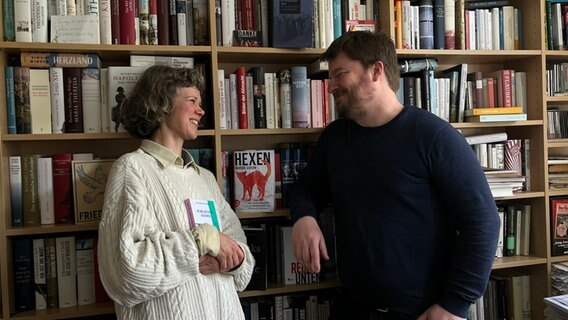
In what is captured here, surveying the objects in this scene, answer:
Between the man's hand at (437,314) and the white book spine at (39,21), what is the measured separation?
1.66 metres

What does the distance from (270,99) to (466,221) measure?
3.10 feet

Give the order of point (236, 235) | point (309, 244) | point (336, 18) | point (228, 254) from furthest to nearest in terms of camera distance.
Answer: point (336, 18) < point (236, 235) < point (309, 244) < point (228, 254)

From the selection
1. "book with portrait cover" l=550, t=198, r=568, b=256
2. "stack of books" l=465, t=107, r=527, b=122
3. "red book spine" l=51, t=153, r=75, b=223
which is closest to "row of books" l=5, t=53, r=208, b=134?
"red book spine" l=51, t=153, r=75, b=223

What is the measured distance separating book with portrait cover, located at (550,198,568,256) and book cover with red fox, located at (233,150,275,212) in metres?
1.35

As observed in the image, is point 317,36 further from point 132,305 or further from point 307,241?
point 132,305

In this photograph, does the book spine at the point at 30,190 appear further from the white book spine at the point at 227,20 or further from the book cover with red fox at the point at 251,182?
the white book spine at the point at 227,20

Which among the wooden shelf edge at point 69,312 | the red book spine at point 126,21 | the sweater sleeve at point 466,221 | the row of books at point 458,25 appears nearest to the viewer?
the sweater sleeve at point 466,221

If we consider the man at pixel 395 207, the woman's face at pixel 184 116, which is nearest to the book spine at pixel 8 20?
the woman's face at pixel 184 116

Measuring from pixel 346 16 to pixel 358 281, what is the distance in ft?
3.74

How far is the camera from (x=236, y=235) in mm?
1752

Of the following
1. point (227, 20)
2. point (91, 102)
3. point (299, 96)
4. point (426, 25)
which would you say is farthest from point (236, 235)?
point (426, 25)

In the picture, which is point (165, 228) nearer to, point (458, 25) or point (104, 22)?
point (104, 22)

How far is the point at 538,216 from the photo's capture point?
2.28m

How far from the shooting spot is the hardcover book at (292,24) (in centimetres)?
197
